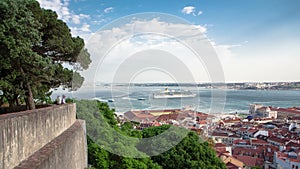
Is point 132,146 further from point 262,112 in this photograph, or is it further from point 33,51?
point 262,112

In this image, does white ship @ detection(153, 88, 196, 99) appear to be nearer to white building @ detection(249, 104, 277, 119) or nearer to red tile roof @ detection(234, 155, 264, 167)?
A: red tile roof @ detection(234, 155, 264, 167)

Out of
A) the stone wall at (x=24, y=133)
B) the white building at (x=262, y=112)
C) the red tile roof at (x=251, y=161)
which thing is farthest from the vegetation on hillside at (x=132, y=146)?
the white building at (x=262, y=112)

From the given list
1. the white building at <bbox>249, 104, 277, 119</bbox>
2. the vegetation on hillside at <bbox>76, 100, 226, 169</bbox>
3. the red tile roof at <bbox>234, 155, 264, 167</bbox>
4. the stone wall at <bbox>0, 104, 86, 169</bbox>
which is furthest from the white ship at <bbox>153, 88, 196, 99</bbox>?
the white building at <bbox>249, 104, 277, 119</bbox>

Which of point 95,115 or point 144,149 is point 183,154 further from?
point 95,115

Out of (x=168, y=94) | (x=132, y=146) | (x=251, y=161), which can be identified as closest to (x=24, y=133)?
(x=132, y=146)

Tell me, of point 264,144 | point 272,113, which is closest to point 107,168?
point 264,144

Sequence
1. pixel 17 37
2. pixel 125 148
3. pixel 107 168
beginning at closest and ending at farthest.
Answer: pixel 17 37, pixel 107 168, pixel 125 148

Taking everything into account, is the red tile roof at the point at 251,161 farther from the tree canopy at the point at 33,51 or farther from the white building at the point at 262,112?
the white building at the point at 262,112
